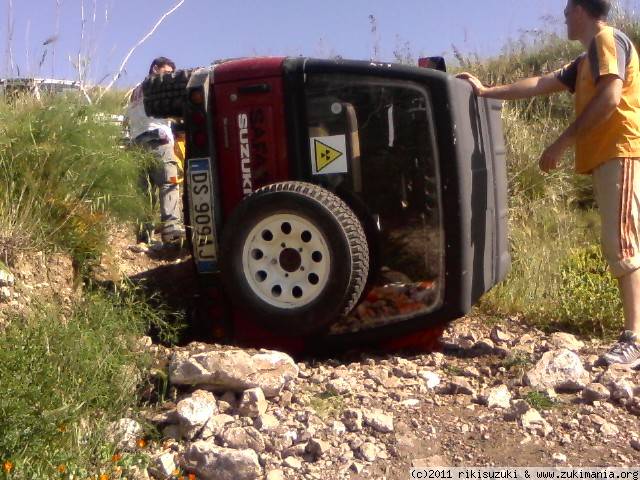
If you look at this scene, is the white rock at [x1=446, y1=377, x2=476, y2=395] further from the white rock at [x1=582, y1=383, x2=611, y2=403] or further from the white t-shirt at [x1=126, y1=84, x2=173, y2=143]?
the white t-shirt at [x1=126, y1=84, x2=173, y2=143]

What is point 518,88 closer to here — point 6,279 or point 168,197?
point 168,197

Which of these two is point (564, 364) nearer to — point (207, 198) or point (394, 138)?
point (394, 138)

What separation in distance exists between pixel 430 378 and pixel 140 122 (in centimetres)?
377

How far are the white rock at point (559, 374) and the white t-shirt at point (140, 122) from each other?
3.87 meters

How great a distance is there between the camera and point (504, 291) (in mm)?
6234

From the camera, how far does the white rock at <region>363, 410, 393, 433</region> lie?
3.96 m

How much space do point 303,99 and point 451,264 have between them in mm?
1221

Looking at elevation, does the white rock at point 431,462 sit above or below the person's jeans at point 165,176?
below

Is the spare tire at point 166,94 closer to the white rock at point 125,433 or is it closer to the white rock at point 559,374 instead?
the white rock at point 125,433

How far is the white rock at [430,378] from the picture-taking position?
15.0ft

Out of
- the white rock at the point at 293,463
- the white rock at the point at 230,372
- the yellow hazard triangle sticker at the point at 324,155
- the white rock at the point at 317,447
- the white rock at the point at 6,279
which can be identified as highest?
the yellow hazard triangle sticker at the point at 324,155

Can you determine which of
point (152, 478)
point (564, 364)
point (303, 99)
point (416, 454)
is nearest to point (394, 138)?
point (303, 99)

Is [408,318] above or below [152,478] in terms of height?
above

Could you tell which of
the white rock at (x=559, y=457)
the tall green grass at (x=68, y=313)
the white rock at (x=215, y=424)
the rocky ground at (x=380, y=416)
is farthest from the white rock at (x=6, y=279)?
the white rock at (x=559, y=457)
